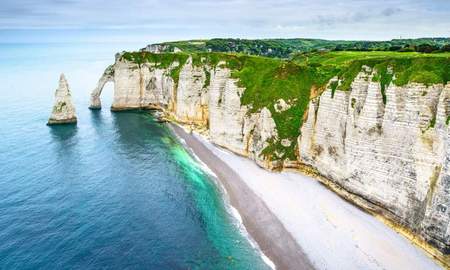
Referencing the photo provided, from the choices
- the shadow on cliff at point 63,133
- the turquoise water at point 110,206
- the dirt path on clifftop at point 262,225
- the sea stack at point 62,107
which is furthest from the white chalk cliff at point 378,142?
the sea stack at point 62,107

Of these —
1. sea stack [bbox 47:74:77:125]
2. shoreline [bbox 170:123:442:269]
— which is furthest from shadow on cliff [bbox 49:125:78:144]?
shoreline [bbox 170:123:442:269]

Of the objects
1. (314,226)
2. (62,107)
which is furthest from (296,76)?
(62,107)

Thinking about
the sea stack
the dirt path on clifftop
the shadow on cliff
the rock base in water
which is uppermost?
the sea stack

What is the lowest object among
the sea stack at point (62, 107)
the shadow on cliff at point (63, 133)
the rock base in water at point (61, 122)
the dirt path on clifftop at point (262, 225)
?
the dirt path on clifftop at point (262, 225)

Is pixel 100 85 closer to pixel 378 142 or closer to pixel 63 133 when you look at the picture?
pixel 63 133

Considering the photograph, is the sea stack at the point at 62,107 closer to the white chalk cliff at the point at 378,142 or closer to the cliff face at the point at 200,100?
the cliff face at the point at 200,100

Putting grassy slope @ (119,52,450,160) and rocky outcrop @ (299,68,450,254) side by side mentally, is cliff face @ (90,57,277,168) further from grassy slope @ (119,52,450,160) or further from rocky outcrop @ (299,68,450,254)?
rocky outcrop @ (299,68,450,254)

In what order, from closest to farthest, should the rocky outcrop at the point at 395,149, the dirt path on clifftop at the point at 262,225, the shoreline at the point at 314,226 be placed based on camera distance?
the rocky outcrop at the point at 395,149
the shoreline at the point at 314,226
the dirt path on clifftop at the point at 262,225
